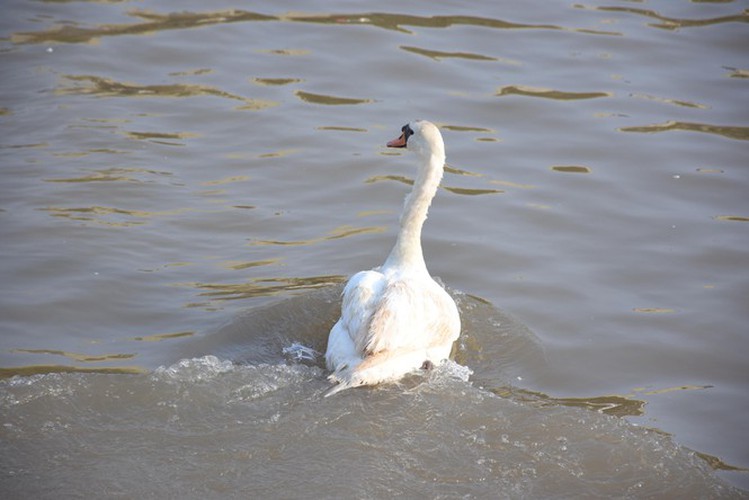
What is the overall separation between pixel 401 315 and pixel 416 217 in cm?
105

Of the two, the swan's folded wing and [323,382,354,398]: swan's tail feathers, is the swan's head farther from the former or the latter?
[323,382,354,398]: swan's tail feathers

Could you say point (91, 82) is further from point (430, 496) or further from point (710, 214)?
point (430, 496)

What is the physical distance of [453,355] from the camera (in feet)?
25.7

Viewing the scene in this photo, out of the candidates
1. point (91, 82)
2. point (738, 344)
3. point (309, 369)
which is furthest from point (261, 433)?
point (91, 82)

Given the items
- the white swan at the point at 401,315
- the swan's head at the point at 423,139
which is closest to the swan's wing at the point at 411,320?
the white swan at the point at 401,315

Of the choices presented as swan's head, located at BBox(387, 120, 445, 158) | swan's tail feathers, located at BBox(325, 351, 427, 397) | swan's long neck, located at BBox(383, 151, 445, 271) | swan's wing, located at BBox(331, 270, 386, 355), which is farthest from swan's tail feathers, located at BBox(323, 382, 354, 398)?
swan's head, located at BBox(387, 120, 445, 158)

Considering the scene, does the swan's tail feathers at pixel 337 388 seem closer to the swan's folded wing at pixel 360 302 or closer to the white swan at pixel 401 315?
the white swan at pixel 401 315

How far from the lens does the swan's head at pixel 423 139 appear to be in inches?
309

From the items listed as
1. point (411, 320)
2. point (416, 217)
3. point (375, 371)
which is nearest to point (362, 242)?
point (416, 217)

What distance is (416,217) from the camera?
25.9 feet

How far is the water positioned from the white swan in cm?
19

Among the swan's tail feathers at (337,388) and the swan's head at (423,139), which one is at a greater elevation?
the swan's head at (423,139)

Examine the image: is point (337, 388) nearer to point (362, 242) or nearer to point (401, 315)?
point (401, 315)

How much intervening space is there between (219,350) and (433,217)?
307 cm
